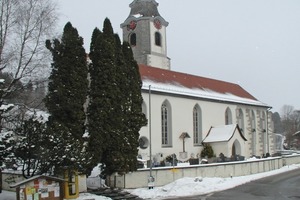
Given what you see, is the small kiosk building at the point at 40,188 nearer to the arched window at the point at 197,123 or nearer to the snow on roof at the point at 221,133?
the snow on roof at the point at 221,133

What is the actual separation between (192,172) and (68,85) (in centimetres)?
1110

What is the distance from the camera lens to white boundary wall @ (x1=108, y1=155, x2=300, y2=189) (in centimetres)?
2342

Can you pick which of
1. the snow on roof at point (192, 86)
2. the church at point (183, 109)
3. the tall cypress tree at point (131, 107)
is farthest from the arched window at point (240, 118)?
the tall cypress tree at point (131, 107)

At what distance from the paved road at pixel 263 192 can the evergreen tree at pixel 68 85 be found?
22.6 ft

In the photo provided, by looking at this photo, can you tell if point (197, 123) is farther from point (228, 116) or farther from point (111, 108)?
point (111, 108)

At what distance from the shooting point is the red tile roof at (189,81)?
127 ft

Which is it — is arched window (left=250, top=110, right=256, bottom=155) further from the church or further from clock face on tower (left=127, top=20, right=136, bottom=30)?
clock face on tower (left=127, top=20, right=136, bottom=30)

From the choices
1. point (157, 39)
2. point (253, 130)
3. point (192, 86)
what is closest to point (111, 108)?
point (192, 86)

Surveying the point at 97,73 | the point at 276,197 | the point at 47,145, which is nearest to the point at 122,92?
the point at 97,73

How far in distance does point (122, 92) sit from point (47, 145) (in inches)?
251

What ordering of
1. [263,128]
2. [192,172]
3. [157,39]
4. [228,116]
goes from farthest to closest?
1. [263,128]
2. [157,39]
3. [228,116]
4. [192,172]

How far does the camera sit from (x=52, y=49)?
20562 mm

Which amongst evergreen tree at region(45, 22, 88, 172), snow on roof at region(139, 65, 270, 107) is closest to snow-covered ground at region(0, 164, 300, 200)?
evergreen tree at region(45, 22, 88, 172)

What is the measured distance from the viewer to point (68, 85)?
66.9ft
